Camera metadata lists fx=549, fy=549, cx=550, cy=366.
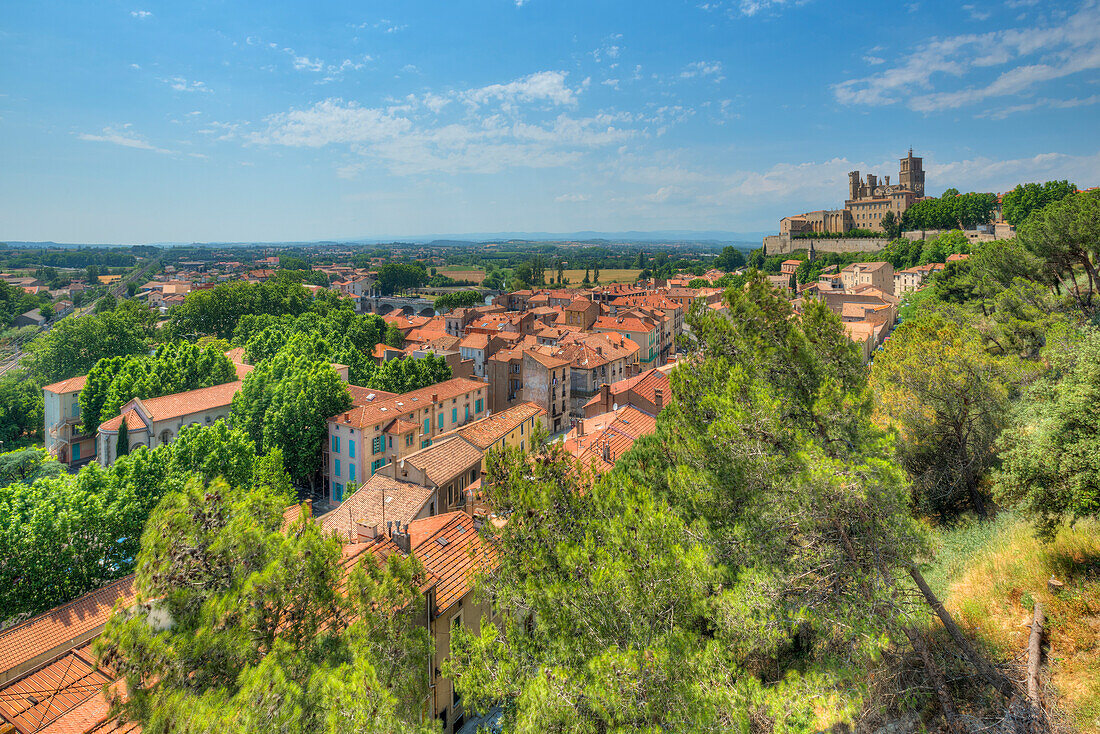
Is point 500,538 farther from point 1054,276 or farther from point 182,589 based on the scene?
point 1054,276

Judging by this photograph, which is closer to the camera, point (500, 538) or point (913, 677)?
point (913, 677)

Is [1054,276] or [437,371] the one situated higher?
[1054,276]

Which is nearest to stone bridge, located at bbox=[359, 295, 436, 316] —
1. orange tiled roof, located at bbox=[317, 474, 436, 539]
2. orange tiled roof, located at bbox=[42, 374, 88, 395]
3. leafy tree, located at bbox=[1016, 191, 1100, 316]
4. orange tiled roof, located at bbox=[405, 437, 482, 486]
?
orange tiled roof, located at bbox=[42, 374, 88, 395]

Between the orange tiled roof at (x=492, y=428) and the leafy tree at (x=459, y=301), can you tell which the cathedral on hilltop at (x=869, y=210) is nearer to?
the leafy tree at (x=459, y=301)

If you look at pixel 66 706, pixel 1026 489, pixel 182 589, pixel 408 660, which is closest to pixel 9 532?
pixel 66 706

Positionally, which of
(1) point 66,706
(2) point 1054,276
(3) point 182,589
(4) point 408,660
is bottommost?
(1) point 66,706

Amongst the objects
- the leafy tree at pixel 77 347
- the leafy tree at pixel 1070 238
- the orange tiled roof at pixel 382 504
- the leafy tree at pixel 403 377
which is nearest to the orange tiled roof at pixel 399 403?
the leafy tree at pixel 403 377

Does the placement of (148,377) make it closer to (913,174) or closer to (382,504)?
(382,504)
